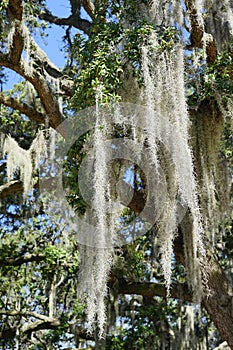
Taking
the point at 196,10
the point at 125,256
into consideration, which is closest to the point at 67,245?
the point at 125,256

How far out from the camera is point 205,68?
4.41 meters

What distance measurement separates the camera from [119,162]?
4.07m

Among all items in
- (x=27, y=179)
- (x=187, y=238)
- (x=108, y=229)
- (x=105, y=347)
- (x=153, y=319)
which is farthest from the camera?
(x=153, y=319)

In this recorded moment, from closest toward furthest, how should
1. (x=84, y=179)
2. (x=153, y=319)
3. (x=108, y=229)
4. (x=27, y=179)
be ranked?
(x=108, y=229), (x=84, y=179), (x=27, y=179), (x=153, y=319)

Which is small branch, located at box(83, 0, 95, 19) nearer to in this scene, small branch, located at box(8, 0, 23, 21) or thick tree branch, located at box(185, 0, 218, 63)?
small branch, located at box(8, 0, 23, 21)

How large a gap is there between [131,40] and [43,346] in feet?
13.0

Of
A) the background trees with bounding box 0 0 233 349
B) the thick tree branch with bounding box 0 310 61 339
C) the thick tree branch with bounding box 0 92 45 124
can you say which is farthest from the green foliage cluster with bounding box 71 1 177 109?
the thick tree branch with bounding box 0 310 61 339

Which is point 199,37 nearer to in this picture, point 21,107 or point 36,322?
point 21,107

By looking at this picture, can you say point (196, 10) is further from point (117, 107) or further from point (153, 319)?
point (153, 319)

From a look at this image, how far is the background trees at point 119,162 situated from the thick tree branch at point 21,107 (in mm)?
12

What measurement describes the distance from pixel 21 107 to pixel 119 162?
6.01ft

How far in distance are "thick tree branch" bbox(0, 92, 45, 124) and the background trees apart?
0.01 m

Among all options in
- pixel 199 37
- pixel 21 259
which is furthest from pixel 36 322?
pixel 199 37

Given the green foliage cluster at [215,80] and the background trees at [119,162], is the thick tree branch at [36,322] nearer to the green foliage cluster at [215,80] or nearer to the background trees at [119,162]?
the background trees at [119,162]
